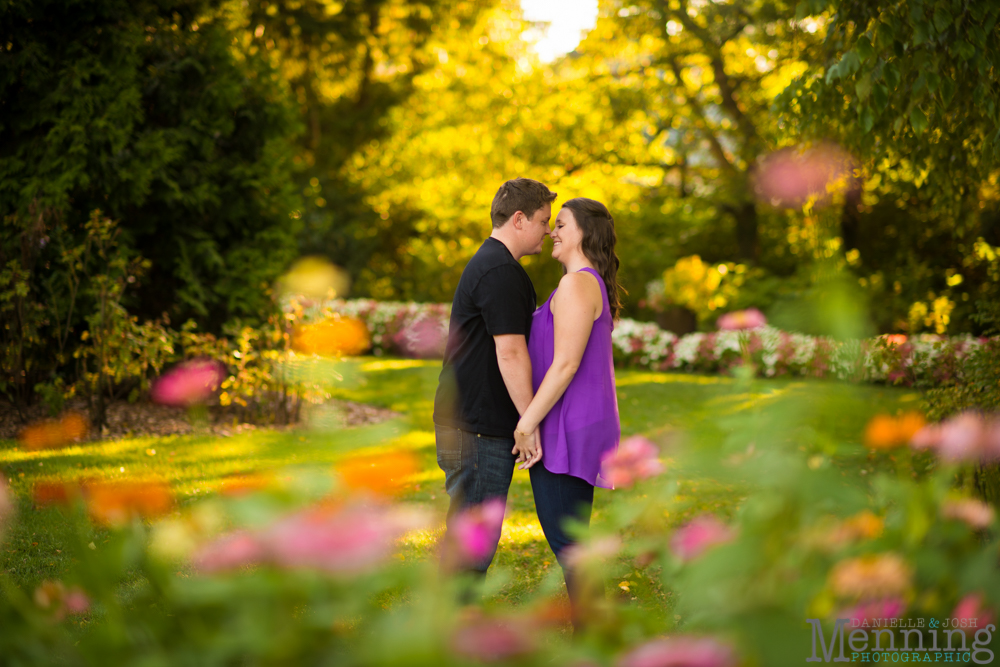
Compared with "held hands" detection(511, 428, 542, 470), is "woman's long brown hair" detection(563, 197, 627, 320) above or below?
above

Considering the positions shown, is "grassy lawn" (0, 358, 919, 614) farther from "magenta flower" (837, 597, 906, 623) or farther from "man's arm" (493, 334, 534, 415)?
"man's arm" (493, 334, 534, 415)

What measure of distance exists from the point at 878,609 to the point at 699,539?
286 millimetres

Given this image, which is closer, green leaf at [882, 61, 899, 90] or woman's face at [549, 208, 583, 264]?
woman's face at [549, 208, 583, 264]

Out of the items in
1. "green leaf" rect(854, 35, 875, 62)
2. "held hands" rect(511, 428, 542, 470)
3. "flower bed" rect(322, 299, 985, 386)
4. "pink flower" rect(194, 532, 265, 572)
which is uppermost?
"green leaf" rect(854, 35, 875, 62)

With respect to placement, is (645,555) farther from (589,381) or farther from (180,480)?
(180,480)

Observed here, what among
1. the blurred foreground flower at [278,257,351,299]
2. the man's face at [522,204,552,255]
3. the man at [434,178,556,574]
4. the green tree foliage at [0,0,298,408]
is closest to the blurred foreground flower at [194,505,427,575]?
the man at [434,178,556,574]

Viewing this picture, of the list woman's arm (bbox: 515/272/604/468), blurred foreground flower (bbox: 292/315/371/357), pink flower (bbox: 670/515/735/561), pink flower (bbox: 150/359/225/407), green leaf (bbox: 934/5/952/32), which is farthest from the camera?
blurred foreground flower (bbox: 292/315/371/357)

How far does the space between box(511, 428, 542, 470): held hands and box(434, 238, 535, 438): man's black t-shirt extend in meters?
0.11

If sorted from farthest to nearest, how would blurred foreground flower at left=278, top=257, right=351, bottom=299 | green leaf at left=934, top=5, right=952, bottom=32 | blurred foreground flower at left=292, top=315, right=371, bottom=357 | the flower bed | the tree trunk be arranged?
blurred foreground flower at left=278, top=257, right=351, bottom=299, the tree trunk, the flower bed, blurred foreground flower at left=292, top=315, right=371, bottom=357, green leaf at left=934, top=5, right=952, bottom=32

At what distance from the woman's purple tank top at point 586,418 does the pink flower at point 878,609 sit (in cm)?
144

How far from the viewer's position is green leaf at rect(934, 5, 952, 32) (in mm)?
3305

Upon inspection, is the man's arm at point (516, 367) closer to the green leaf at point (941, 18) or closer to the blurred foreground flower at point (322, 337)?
the green leaf at point (941, 18)

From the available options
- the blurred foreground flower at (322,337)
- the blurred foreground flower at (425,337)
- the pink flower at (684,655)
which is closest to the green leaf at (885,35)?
the pink flower at (684,655)

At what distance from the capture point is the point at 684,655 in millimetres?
885
